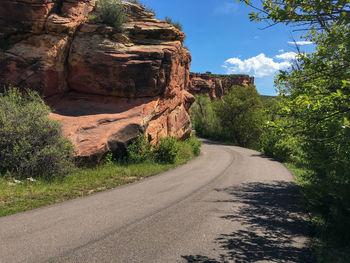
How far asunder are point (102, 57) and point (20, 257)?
44.3ft

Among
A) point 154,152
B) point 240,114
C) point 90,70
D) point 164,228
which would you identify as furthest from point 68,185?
point 240,114

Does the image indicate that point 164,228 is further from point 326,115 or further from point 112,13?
point 112,13

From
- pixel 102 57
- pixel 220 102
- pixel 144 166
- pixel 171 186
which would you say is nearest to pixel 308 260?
pixel 171 186

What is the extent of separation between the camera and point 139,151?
13.9 meters

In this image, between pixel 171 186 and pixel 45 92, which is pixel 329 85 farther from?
pixel 45 92

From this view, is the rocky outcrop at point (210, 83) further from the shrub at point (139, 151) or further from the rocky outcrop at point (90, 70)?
the shrub at point (139, 151)

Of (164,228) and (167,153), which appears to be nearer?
(164,228)

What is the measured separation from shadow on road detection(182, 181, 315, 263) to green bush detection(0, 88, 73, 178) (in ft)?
23.5

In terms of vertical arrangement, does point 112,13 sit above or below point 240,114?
above

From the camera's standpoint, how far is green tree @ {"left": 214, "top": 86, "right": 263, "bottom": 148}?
34875 millimetres

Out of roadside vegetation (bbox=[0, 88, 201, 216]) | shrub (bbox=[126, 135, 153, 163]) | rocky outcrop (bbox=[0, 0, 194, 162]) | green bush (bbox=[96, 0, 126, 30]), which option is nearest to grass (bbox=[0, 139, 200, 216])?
roadside vegetation (bbox=[0, 88, 201, 216])

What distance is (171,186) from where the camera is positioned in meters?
9.83

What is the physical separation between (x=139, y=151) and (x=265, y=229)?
9.35 meters

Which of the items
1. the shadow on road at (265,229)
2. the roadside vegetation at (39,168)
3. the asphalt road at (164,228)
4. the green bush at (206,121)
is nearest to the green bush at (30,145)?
the roadside vegetation at (39,168)
